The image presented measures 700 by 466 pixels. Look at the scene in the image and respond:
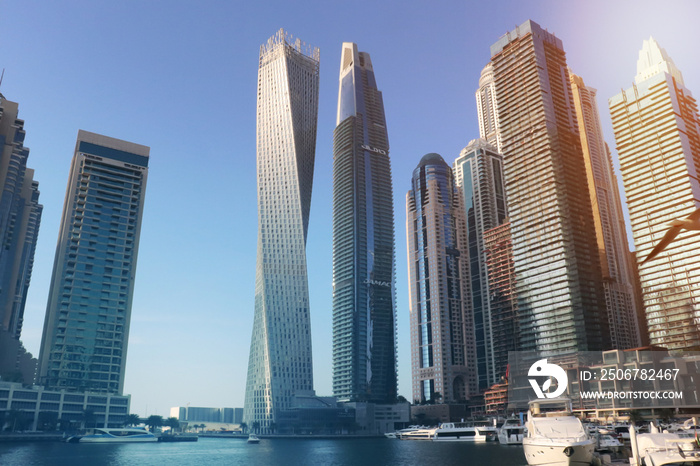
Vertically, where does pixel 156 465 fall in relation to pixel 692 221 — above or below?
below

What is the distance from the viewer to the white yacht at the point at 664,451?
158 ft

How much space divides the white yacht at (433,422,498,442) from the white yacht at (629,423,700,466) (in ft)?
439

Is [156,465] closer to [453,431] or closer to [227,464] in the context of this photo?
[227,464]

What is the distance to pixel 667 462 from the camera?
159 feet

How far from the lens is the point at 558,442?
58.9 meters

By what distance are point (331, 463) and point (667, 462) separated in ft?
226

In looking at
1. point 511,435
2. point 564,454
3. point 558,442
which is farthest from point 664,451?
point 511,435

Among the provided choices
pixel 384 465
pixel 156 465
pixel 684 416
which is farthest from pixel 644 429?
pixel 156 465

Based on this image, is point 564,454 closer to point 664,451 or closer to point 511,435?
point 664,451

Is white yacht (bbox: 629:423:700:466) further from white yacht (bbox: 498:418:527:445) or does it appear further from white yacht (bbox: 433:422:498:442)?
Result: white yacht (bbox: 433:422:498:442)

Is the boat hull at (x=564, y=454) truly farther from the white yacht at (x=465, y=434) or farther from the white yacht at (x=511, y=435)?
the white yacht at (x=465, y=434)

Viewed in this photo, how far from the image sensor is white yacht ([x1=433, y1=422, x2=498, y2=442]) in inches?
7115

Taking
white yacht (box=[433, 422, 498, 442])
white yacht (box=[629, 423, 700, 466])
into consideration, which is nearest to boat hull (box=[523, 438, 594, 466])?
white yacht (box=[629, 423, 700, 466])

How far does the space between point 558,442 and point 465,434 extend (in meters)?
143
